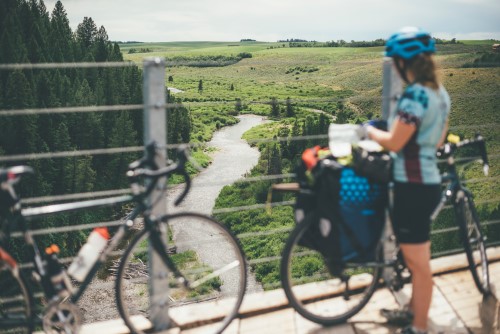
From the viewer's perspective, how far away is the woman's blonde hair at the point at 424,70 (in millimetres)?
2389

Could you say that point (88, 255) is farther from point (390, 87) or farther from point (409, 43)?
point (390, 87)

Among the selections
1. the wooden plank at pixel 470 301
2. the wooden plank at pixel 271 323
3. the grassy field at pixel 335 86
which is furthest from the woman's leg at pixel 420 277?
the grassy field at pixel 335 86

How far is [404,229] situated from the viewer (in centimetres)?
254

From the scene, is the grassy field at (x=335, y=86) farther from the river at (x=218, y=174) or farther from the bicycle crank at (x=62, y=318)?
the bicycle crank at (x=62, y=318)

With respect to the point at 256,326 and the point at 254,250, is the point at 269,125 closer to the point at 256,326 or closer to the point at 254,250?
the point at 254,250

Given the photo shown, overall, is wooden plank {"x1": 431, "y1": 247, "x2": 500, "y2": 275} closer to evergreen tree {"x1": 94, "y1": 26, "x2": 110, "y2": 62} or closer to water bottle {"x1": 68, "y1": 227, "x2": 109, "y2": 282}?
water bottle {"x1": 68, "y1": 227, "x2": 109, "y2": 282}

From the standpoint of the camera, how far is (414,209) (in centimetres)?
250

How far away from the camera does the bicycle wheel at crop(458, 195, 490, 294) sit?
3.11m

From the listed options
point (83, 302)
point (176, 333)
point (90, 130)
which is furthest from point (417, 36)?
point (90, 130)

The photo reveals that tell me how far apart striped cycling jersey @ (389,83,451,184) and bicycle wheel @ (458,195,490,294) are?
→ 756mm

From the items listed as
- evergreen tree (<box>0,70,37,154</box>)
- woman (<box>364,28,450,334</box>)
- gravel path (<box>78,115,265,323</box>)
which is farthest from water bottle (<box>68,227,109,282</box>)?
evergreen tree (<box>0,70,37,154</box>)

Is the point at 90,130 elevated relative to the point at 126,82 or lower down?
lower down

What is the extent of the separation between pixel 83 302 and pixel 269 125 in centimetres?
5790

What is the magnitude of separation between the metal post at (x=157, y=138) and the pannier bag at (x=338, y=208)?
0.77 metres
